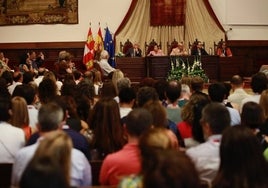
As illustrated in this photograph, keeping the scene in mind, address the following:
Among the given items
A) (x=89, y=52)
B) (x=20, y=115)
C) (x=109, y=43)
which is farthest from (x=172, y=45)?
(x=20, y=115)

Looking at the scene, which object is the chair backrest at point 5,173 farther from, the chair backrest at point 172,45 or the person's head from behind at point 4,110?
the chair backrest at point 172,45

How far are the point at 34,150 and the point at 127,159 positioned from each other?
2.04 feet

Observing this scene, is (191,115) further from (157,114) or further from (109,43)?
(109,43)

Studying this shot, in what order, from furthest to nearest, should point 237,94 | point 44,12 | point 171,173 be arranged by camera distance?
point 44,12 < point 237,94 < point 171,173

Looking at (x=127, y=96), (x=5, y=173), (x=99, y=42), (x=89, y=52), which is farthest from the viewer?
(x=99, y=42)

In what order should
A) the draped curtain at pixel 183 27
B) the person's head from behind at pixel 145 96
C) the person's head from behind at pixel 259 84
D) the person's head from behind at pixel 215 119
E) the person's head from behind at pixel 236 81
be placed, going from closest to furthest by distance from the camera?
1. the person's head from behind at pixel 215 119
2. the person's head from behind at pixel 145 96
3. the person's head from behind at pixel 259 84
4. the person's head from behind at pixel 236 81
5. the draped curtain at pixel 183 27

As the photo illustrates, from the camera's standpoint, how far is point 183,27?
1755cm

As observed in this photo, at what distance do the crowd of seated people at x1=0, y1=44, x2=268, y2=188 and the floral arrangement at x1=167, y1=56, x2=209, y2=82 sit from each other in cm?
834

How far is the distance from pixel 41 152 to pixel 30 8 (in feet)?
51.4

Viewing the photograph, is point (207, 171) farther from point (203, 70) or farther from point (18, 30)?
point (18, 30)

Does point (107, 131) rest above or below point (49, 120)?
below

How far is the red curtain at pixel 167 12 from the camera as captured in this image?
17422mm

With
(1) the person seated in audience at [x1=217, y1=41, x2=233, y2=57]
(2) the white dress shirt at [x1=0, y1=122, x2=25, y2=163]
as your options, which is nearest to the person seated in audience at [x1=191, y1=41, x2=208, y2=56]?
(1) the person seated in audience at [x1=217, y1=41, x2=233, y2=57]

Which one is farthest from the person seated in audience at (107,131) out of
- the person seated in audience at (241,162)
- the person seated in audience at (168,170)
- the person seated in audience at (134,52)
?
the person seated in audience at (134,52)
